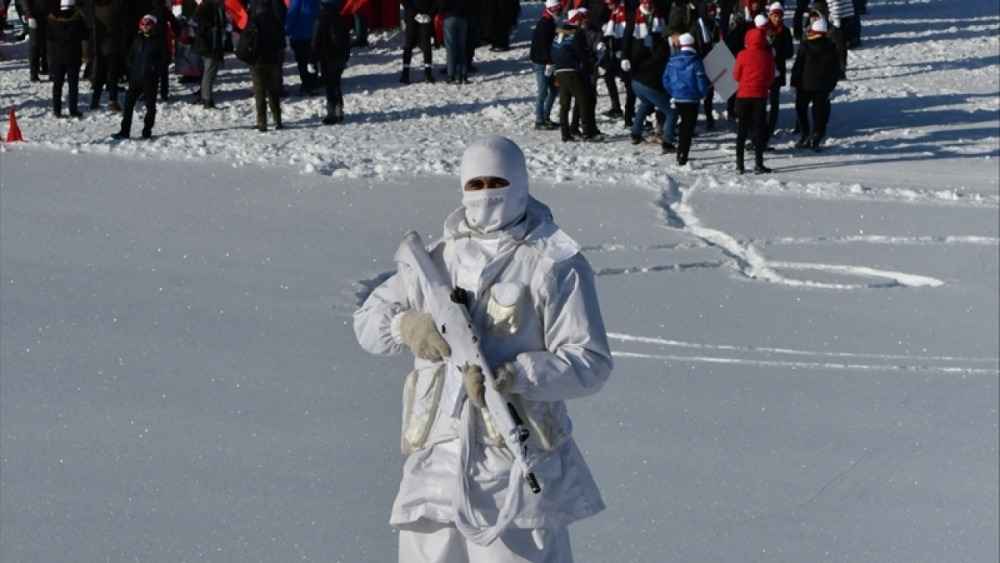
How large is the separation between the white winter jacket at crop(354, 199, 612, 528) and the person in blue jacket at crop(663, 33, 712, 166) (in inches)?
379

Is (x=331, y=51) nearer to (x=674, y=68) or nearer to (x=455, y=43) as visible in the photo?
(x=455, y=43)

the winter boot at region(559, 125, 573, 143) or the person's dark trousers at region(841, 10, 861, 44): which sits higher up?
the person's dark trousers at region(841, 10, 861, 44)

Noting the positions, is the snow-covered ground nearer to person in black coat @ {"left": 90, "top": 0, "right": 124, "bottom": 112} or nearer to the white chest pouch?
person in black coat @ {"left": 90, "top": 0, "right": 124, "bottom": 112}

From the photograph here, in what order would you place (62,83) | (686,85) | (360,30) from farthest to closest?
(360,30) → (62,83) → (686,85)

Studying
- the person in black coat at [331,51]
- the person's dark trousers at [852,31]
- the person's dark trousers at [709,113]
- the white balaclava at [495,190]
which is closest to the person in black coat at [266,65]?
the person in black coat at [331,51]

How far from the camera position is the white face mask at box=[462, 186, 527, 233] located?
12.1 ft

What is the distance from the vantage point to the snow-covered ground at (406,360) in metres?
5.43

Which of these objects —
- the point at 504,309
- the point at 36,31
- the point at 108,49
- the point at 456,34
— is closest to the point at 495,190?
the point at 504,309

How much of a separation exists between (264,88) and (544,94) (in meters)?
2.79

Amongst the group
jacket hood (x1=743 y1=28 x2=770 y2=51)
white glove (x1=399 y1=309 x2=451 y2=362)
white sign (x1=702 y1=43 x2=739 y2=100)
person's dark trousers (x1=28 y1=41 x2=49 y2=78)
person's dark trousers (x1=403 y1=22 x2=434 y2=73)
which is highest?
white glove (x1=399 y1=309 x2=451 y2=362)

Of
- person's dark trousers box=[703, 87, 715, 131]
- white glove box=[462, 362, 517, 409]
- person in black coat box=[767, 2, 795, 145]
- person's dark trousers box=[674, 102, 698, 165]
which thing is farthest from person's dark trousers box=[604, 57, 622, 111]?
white glove box=[462, 362, 517, 409]

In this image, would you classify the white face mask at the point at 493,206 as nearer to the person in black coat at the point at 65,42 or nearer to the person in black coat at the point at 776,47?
the person in black coat at the point at 776,47

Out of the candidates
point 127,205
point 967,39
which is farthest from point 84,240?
point 967,39

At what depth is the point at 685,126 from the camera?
1324cm
